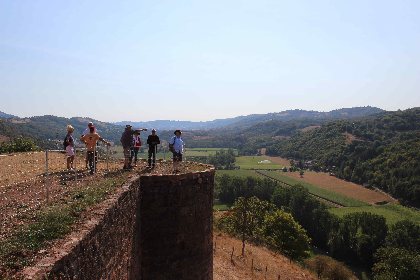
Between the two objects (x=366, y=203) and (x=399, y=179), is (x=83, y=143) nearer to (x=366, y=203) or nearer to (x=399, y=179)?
(x=366, y=203)

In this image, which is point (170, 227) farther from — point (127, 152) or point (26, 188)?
point (127, 152)

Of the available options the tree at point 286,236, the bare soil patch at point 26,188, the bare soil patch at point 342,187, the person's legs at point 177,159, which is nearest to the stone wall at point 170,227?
the bare soil patch at point 26,188

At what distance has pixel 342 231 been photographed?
64.4 meters

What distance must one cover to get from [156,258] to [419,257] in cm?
4612

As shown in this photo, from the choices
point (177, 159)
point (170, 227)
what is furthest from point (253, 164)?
point (170, 227)

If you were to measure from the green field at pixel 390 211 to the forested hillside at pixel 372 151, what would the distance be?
19.5 ft

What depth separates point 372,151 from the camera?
116062mm

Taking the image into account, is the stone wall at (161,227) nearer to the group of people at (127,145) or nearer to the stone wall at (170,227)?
the stone wall at (170,227)

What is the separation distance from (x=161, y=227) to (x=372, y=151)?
115819 mm

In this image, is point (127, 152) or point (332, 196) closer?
point (127, 152)

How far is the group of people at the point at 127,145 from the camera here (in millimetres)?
14320

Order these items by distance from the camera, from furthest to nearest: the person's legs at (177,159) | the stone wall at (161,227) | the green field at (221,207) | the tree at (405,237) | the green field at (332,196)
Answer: the green field at (332,196)
the green field at (221,207)
the tree at (405,237)
the person's legs at (177,159)
the stone wall at (161,227)

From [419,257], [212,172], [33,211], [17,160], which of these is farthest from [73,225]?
[419,257]

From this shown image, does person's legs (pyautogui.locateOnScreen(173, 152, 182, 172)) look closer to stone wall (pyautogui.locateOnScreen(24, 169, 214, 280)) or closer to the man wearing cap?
the man wearing cap
